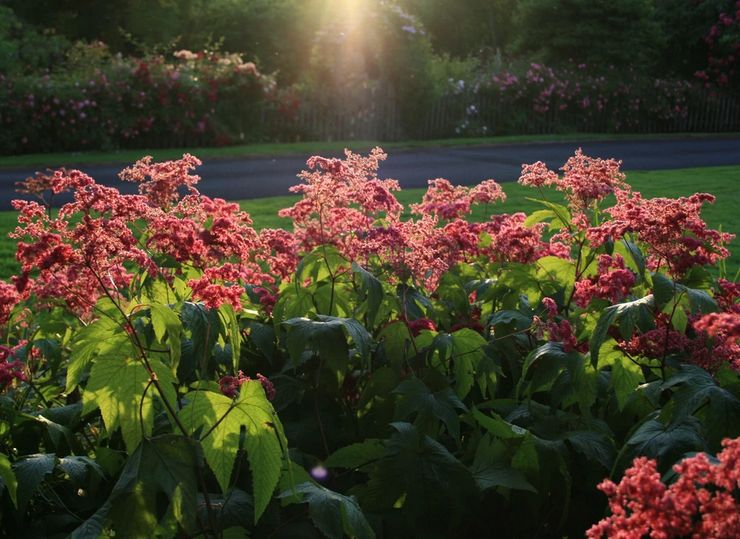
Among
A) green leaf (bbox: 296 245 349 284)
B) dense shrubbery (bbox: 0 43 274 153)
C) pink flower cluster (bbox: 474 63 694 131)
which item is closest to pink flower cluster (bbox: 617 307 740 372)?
green leaf (bbox: 296 245 349 284)

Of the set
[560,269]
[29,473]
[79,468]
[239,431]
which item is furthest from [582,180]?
[29,473]

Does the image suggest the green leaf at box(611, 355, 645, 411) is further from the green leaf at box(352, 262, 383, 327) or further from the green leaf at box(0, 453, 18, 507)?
the green leaf at box(0, 453, 18, 507)

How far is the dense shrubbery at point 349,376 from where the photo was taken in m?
2.25

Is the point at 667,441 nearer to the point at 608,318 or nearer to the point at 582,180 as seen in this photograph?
the point at 608,318

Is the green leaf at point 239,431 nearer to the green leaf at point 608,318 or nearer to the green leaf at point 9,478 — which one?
the green leaf at point 9,478

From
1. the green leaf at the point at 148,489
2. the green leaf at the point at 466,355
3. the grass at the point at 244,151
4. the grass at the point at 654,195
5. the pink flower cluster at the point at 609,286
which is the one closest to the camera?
the green leaf at the point at 148,489

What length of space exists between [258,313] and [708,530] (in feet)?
7.45

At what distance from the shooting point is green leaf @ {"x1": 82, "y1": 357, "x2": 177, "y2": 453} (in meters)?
2.26

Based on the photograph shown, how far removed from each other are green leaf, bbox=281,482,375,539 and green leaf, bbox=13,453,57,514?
0.66 metres

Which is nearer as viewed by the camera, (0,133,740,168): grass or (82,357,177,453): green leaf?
(82,357,177,453): green leaf

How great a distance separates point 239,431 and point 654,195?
12.1 metres

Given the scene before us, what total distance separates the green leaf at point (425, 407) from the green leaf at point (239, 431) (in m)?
0.51

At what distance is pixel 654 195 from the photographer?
13.5m

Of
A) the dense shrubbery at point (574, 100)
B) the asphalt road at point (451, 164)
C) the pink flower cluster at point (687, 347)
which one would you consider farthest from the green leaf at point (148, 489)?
the dense shrubbery at point (574, 100)
